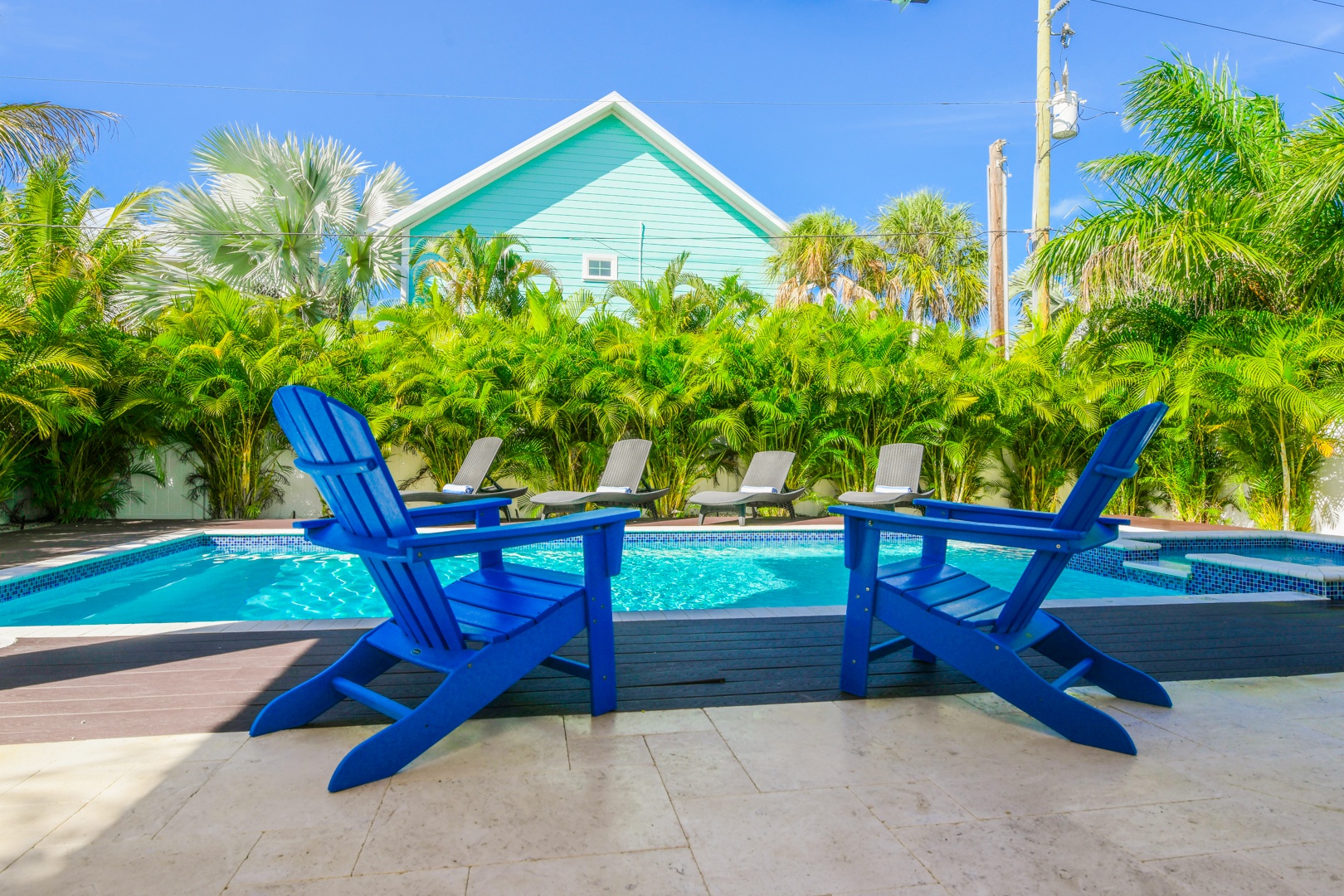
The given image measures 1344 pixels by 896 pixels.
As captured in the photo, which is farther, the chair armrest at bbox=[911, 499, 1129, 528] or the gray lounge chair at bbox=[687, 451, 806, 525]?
the gray lounge chair at bbox=[687, 451, 806, 525]

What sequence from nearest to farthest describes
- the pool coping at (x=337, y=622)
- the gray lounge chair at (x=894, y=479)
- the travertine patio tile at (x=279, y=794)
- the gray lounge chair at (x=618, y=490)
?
the travertine patio tile at (x=279, y=794)
the pool coping at (x=337, y=622)
the gray lounge chair at (x=894, y=479)
the gray lounge chair at (x=618, y=490)

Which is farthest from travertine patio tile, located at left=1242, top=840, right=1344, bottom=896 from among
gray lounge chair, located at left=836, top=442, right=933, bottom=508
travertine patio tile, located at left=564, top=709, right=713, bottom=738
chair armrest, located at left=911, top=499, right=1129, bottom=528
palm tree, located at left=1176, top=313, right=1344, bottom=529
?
palm tree, located at left=1176, top=313, right=1344, bottom=529

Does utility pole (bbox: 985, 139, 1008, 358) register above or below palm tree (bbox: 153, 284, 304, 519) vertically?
above

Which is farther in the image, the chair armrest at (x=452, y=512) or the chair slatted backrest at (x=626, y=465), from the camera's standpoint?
the chair slatted backrest at (x=626, y=465)

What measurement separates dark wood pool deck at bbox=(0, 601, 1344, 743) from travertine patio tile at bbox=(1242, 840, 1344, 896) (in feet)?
3.61

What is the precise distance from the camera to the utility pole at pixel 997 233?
11.8 meters

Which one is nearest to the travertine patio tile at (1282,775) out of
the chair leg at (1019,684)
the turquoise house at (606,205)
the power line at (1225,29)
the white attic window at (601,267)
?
the chair leg at (1019,684)

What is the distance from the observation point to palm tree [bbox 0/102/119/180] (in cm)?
703

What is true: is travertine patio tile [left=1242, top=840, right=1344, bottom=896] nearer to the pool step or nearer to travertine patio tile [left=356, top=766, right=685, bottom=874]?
travertine patio tile [left=356, top=766, right=685, bottom=874]

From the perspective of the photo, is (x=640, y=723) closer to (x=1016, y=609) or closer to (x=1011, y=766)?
(x=1011, y=766)

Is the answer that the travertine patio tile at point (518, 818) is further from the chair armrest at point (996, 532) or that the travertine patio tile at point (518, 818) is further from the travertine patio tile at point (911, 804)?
the chair armrest at point (996, 532)

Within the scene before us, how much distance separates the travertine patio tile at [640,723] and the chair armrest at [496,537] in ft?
1.93

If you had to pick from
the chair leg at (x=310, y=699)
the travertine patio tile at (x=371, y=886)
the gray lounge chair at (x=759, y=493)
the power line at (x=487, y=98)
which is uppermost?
the power line at (x=487, y=98)

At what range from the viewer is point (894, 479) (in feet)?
27.6
